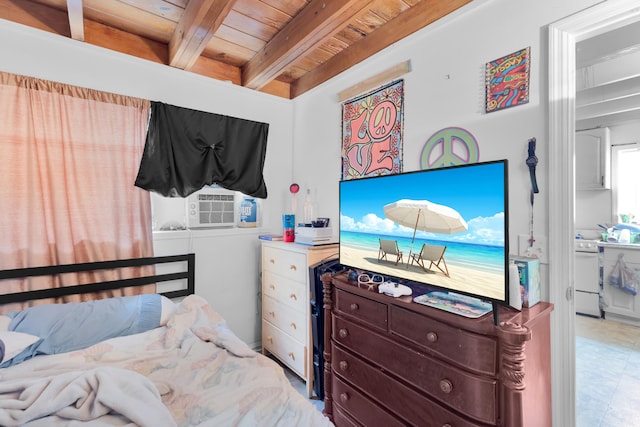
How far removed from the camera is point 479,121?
158 cm

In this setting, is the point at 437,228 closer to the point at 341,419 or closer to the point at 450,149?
the point at 450,149

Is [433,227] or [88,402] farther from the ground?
[433,227]

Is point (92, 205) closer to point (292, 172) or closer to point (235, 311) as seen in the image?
point (235, 311)

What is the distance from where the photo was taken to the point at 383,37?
2.04 m

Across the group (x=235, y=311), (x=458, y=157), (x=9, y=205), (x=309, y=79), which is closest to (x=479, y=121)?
(x=458, y=157)

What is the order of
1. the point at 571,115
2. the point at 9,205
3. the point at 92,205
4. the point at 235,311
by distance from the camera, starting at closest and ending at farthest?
the point at 571,115, the point at 9,205, the point at 92,205, the point at 235,311

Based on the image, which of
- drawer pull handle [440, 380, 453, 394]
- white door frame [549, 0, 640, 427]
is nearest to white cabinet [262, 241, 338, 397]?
drawer pull handle [440, 380, 453, 394]

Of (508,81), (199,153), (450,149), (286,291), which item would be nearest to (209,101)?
(199,153)

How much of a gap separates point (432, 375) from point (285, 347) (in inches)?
55.4

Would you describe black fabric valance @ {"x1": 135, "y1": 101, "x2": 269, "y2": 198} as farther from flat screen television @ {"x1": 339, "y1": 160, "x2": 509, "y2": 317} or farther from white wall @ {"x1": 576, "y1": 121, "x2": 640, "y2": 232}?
white wall @ {"x1": 576, "y1": 121, "x2": 640, "y2": 232}

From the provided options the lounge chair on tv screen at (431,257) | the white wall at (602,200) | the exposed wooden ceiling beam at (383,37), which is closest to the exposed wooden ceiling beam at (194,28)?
Answer: the exposed wooden ceiling beam at (383,37)

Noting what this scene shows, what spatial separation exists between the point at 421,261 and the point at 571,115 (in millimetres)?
939

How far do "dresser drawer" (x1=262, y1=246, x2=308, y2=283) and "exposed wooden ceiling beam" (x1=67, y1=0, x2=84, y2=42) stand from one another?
6.31ft

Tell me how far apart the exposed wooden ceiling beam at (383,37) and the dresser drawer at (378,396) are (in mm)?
2041
